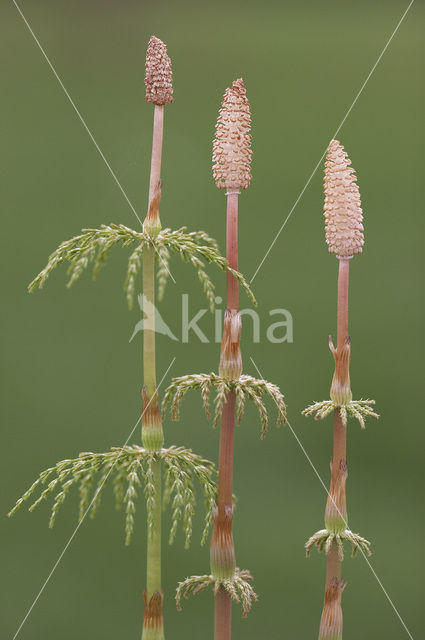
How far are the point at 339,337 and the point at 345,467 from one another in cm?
21

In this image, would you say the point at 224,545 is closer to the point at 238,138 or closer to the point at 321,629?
the point at 321,629

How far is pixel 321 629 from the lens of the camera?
151 centimetres

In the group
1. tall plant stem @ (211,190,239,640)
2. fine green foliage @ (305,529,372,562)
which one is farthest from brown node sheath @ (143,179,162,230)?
fine green foliage @ (305,529,372,562)

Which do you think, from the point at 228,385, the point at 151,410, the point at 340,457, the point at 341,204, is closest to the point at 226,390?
the point at 228,385

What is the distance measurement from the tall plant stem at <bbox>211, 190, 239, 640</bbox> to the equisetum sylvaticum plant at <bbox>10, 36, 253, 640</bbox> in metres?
0.02

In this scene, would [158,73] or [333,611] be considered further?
[333,611]

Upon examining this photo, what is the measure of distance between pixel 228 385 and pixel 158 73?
487 mm

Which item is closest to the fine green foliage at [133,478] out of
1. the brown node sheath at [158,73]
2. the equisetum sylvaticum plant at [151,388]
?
the equisetum sylvaticum plant at [151,388]

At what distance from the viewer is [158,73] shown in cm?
135

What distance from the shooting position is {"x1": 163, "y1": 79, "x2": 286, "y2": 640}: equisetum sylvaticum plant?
4.46ft

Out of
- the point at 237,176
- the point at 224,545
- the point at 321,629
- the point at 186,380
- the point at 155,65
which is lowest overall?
the point at 321,629

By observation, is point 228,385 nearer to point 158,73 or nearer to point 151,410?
point 151,410

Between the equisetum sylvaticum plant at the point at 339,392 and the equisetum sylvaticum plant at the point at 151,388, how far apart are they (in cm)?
16

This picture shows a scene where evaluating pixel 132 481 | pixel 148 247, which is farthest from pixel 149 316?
pixel 132 481
